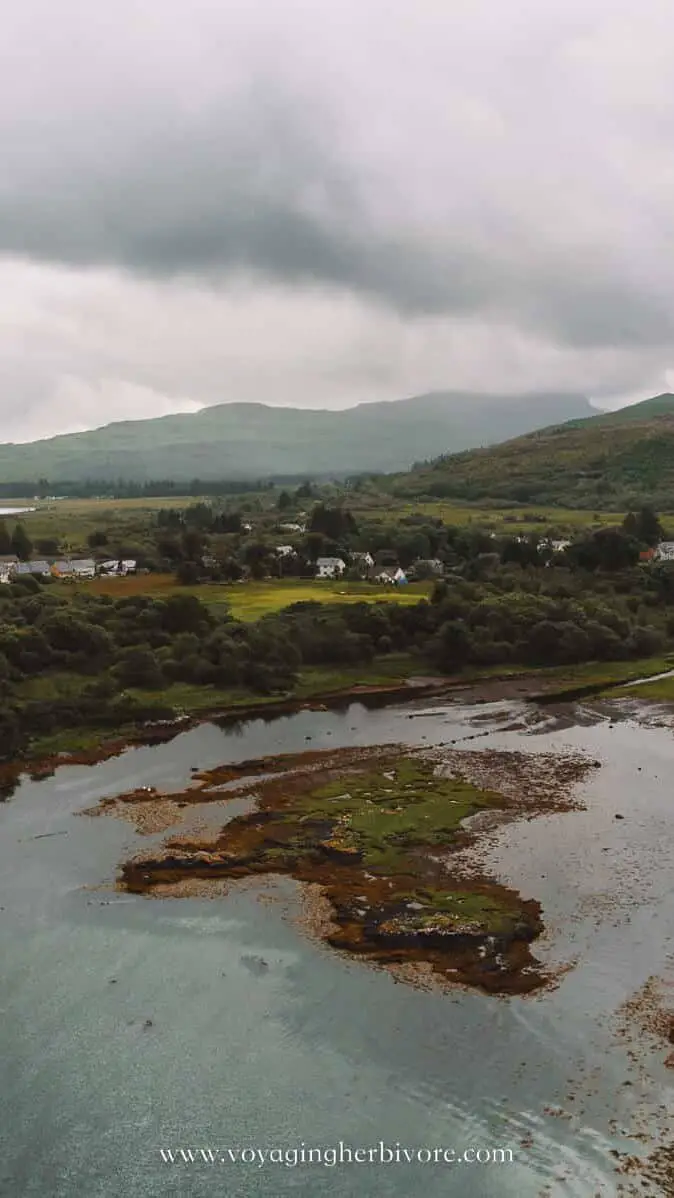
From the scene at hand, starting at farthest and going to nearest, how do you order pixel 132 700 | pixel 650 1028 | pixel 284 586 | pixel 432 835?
pixel 284 586 < pixel 132 700 < pixel 432 835 < pixel 650 1028

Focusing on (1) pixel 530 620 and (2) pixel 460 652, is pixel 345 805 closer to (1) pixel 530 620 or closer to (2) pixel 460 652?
(2) pixel 460 652

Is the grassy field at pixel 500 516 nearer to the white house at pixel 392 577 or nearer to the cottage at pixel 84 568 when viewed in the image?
the white house at pixel 392 577

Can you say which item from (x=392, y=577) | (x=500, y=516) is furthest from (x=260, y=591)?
(x=500, y=516)

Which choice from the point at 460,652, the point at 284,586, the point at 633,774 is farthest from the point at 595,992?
the point at 284,586

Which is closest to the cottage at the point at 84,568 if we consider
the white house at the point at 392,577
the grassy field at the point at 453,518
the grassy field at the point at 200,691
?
the grassy field at the point at 453,518

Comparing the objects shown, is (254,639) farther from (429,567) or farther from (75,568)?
(75,568)

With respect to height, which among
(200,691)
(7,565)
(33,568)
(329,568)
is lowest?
(200,691)
